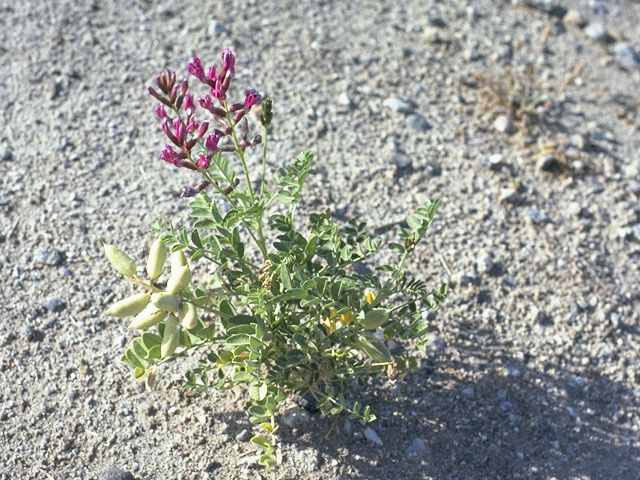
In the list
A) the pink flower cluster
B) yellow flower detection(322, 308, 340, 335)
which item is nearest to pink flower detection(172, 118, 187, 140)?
the pink flower cluster

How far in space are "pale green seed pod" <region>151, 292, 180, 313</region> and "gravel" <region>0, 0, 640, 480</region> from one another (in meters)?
0.92

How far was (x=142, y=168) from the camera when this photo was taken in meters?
3.92

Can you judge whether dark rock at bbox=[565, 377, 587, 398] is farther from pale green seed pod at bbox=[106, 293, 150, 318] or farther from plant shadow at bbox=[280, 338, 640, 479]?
pale green seed pod at bbox=[106, 293, 150, 318]

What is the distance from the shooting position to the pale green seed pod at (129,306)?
7.43 feet

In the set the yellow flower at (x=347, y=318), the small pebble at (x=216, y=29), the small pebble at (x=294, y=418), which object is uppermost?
the small pebble at (x=216, y=29)

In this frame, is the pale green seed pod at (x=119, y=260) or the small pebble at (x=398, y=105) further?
the small pebble at (x=398, y=105)

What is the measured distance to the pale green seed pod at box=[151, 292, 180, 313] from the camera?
2.25 meters

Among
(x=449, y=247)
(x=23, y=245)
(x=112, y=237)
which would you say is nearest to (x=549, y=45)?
(x=449, y=247)

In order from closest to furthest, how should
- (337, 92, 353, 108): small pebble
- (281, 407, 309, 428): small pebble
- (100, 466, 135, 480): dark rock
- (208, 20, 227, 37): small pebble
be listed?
(100, 466, 135, 480): dark rock, (281, 407, 309, 428): small pebble, (337, 92, 353, 108): small pebble, (208, 20, 227, 37): small pebble

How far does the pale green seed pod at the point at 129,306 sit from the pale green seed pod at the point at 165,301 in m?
0.05

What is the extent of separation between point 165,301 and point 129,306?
0.11 m

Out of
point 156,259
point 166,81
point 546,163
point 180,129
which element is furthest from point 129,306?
point 546,163

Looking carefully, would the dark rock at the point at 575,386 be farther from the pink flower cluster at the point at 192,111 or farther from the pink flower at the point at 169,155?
the pink flower at the point at 169,155

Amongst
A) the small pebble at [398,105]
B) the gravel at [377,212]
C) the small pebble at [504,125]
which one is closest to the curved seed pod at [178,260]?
the gravel at [377,212]
